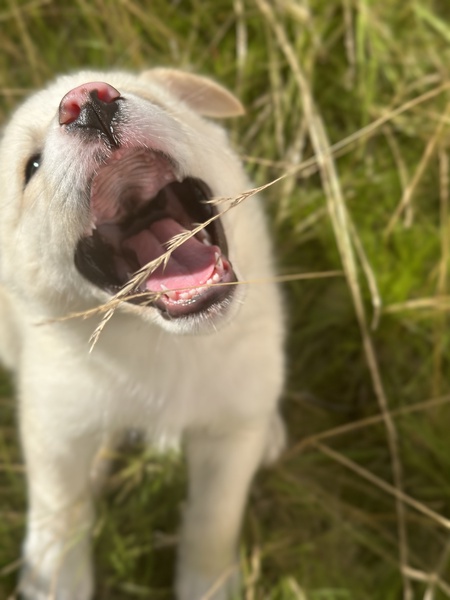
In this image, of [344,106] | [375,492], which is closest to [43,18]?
[344,106]

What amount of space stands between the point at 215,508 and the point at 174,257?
85cm

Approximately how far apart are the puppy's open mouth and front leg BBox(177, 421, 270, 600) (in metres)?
0.57

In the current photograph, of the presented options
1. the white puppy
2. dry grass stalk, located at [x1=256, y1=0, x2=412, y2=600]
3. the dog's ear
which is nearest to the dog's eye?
the white puppy

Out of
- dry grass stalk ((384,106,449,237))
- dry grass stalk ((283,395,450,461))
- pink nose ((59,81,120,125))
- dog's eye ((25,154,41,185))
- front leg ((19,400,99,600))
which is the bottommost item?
dry grass stalk ((283,395,450,461))

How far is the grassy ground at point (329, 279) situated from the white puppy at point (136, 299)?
0.25m

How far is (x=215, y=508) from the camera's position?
7.30ft

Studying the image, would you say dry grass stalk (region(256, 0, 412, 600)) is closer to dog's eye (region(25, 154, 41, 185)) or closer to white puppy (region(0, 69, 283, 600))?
white puppy (region(0, 69, 283, 600))

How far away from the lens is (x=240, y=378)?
1.94 m

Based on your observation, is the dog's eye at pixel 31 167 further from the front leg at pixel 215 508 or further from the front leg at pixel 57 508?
the front leg at pixel 215 508

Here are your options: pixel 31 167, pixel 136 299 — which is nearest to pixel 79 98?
pixel 31 167

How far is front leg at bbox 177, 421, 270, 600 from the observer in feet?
6.99

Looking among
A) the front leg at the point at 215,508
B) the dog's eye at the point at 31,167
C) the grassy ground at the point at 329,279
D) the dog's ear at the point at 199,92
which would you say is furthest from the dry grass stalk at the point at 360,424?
the dog's eye at the point at 31,167

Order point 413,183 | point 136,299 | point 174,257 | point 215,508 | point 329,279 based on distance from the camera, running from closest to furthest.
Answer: point 136,299, point 174,257, point 215,508, point 413,183, point 329,279

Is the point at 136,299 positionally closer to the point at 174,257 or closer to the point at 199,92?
the point at 174,257
